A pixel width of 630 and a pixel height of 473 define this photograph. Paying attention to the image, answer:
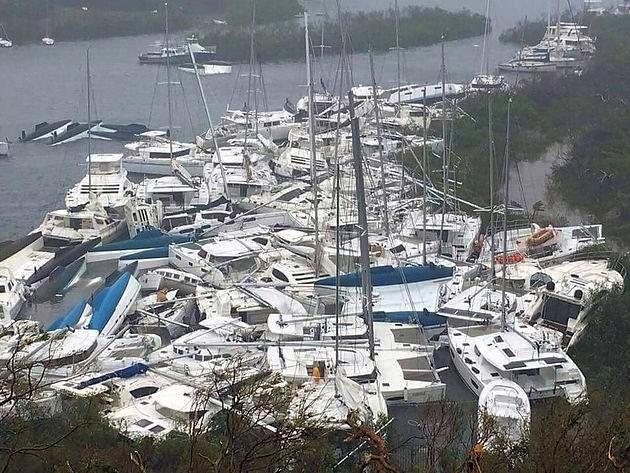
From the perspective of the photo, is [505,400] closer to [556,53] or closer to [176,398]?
[176,398]

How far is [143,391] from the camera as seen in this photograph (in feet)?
24.2

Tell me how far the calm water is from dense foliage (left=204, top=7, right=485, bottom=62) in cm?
48

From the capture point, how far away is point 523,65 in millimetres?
23531

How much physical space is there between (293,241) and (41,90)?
1291 cm

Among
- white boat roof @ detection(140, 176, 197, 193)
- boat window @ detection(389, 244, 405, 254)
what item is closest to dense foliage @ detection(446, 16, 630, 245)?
boat window @ detection(389, 244, 405, 254)

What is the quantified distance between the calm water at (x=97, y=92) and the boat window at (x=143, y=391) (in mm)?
6412

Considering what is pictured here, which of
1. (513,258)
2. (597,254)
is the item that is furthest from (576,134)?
(513,258)

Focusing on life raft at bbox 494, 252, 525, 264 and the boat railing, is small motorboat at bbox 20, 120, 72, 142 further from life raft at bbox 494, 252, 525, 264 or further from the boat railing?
the boat railing

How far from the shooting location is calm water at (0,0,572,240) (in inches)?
614

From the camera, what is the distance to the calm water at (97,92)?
1559 centimetres

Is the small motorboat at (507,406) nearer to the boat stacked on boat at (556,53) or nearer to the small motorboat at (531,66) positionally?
the boat stacked on boat at (556,53)

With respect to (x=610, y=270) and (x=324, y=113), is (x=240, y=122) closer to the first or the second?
(x=324, y=113)

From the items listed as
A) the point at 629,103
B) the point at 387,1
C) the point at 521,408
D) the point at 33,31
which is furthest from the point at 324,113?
the point at 387,1

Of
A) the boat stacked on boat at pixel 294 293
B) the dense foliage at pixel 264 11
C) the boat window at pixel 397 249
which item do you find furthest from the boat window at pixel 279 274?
the dense foliage at pixel 264 11
